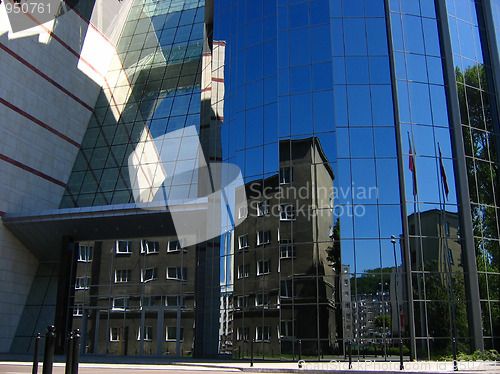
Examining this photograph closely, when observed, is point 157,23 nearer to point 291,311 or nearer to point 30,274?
point 30,274

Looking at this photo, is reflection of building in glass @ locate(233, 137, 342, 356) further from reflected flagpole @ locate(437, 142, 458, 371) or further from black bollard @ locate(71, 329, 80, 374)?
black bollard @ locate(71, 329, 80, 374)

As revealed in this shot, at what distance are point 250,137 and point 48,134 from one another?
14.2 metres

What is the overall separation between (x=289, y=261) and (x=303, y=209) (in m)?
2.29

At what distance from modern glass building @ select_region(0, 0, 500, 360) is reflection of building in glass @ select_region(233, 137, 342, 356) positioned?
7cm

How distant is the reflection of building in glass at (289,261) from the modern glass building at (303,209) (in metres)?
0.07

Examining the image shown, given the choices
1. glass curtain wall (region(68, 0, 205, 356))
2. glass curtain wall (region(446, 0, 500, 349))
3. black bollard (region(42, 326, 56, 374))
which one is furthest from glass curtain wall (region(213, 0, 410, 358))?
black bollard (region(42, 326, 56, 374))

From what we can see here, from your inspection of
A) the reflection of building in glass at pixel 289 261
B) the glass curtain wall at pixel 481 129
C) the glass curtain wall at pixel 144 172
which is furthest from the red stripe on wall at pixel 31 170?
the glass curtain wall at pixel 481 129

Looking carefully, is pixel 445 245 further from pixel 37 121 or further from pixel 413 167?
pixel 37 121

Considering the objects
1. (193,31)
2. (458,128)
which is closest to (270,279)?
(458,128)

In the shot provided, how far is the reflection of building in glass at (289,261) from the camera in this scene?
21172 mm

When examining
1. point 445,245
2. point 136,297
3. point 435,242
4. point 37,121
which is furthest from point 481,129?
point 37,121

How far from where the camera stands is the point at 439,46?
24453mm

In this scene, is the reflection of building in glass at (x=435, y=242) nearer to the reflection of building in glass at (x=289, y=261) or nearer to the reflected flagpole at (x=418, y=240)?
the reflected flagpole at (x=418, y=240)

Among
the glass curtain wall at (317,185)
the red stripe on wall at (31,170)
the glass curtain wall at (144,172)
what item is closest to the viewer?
the glass curtain wall at (317,185)
